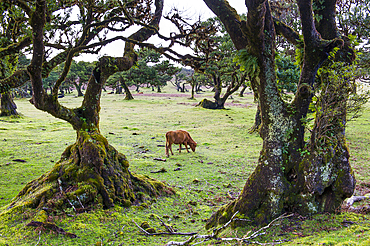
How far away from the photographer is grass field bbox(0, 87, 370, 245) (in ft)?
14.6

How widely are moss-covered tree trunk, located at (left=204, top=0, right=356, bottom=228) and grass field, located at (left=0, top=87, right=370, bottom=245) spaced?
367 mm

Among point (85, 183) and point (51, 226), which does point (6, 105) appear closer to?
point (85, 183)

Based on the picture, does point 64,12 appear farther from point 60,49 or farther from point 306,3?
point 306,3

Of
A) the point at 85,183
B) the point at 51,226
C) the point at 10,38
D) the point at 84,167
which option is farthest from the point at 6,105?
the point at 51,226

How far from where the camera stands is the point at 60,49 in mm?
8742

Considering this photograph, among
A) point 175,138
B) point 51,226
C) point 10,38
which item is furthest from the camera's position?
point 175,138

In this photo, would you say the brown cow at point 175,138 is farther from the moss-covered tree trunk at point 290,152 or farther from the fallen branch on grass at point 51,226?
the fallen branch on grass at point 51,226

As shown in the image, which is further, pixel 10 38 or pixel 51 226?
pixel 10 38

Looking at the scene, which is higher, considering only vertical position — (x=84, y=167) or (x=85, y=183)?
(x=84, y=167)

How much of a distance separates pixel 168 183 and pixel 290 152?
4440mm

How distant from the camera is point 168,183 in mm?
→ 8492

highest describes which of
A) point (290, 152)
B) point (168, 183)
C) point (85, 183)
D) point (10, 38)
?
point (10, 38)

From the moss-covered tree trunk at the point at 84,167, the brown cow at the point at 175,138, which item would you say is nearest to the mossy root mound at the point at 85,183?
the moss-covered tree trunk at the point at 84,167

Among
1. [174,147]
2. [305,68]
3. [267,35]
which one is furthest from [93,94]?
[174,147]
